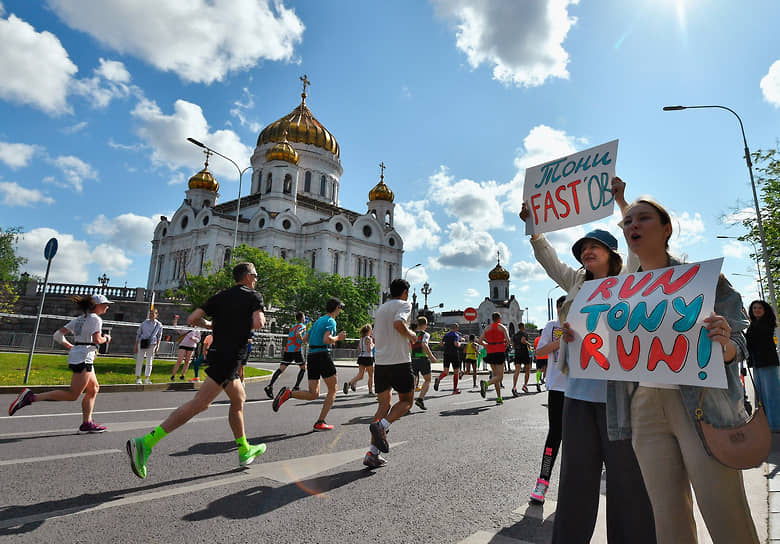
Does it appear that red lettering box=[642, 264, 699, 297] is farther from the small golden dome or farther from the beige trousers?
the small golden dome

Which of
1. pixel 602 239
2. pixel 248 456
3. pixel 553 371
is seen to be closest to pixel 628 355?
pixel 602 239

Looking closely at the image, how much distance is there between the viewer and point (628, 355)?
216cm

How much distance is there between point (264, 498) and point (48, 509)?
1.47 m

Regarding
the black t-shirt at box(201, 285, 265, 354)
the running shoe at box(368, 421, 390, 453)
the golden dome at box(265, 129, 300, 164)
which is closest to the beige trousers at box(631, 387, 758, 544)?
the running shoe at box(368, 421, 390, 453)

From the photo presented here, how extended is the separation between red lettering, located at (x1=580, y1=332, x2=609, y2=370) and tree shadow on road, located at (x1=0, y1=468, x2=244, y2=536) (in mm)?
3481

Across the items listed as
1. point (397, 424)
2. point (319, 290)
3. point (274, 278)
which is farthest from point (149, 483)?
point (319, 290)

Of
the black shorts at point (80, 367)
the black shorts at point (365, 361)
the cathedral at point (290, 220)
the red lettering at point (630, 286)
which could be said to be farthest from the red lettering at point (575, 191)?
the cathedral at point (290, 220)

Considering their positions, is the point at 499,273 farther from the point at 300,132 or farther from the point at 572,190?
the point at 572,190

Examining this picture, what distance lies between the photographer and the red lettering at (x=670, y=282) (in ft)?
6.64

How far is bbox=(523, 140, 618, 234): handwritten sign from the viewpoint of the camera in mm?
3248

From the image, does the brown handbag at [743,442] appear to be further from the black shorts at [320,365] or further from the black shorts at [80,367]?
the black shorts at [80,367]

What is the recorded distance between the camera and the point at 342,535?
292cm

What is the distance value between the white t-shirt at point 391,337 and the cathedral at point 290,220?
4667 centimetres

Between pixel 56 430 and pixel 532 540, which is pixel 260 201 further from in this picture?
pixel 532 540
